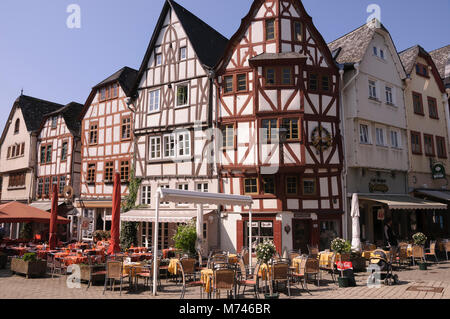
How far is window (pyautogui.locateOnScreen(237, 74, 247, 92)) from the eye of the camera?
18344mm

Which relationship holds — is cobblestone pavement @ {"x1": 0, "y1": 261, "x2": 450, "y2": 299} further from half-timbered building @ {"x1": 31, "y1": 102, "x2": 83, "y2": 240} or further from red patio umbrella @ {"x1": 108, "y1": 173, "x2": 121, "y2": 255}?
half-timbered building @ {"x1": 31, "y1": 102, "x2": 83, "y2": 240}

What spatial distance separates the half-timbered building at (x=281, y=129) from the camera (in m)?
17.3

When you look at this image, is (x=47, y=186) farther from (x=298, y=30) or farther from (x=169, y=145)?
(x=298, y=30)

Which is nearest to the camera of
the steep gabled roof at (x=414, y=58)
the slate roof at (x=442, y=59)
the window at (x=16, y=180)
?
the steep gabled roof at (x=414, y=58)

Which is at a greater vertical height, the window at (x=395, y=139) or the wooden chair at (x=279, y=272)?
the window at (x=395, y=139)

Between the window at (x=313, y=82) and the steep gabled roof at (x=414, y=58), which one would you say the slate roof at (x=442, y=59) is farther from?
the window at (x=313, y=82)

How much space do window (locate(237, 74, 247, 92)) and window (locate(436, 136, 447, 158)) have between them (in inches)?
574

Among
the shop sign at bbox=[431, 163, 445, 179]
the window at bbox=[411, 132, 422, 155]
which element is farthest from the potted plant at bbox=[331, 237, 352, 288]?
the shop sign at bbox=[431, 163, 445, 179]

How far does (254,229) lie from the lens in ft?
57.8

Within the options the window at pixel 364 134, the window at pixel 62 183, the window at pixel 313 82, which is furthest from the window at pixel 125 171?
the window at pixel 364 134

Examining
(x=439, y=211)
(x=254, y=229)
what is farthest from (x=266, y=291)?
(x=439, y=211)

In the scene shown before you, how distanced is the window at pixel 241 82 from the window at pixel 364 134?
22.1 feet

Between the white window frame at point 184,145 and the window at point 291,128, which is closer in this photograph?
the window at point 291,128

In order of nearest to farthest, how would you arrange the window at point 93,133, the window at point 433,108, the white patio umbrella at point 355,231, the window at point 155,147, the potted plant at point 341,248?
the potted plant at point 341,248, the white patio umbrella at point 355,231, the window at point 155,147, the window at point 433,108, the window at point 93,133
